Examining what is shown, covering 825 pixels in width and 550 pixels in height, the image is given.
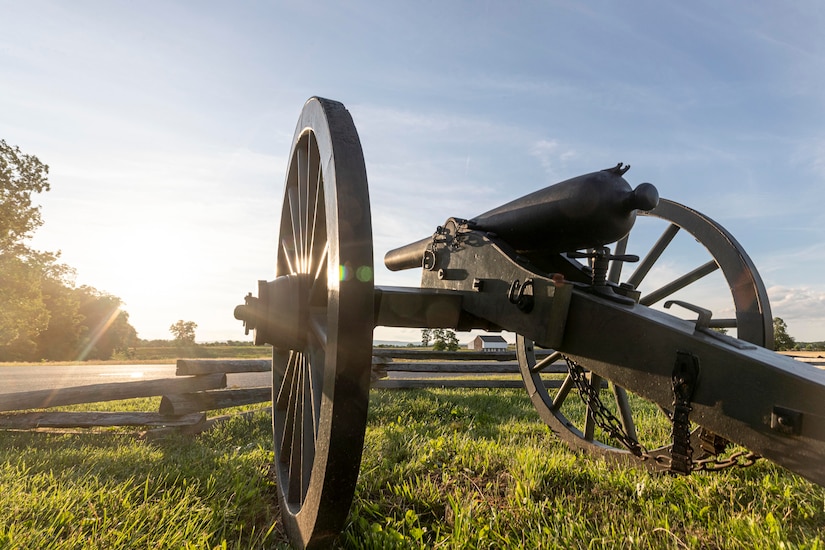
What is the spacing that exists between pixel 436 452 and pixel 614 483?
117 centimetres

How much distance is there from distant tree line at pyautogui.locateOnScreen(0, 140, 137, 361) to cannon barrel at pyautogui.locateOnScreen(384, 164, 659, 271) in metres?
21.5

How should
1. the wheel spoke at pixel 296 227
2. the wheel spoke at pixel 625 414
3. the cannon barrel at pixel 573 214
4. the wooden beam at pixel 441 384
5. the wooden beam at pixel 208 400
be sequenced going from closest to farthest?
the cannon barrel at pixel 573 214
the wheel spoke at pixel 296 227
the wheel spoke at pixel 625 414
the wooden beam at pixel 208 400
the wooden beam at pixel 441 384

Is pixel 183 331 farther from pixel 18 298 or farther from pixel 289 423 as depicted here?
pixel 289 423

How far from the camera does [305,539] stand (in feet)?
5.96

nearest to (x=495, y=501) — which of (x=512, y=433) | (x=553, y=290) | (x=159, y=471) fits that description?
(x=553, y=290)

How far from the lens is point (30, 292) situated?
20.3 m

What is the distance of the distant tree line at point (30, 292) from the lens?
702 inches

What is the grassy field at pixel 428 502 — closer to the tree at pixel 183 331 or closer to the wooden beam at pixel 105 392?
the wooden beam at pixel 105 392

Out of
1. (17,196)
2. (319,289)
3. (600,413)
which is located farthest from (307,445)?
(17,196)

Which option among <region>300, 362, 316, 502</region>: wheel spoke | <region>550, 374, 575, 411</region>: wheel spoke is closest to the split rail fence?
<region>300, 362, 316, 502</region>: wheel spoke

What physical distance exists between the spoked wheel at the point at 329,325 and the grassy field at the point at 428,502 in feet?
1.41

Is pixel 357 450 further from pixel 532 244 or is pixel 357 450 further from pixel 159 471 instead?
pixel 159 471

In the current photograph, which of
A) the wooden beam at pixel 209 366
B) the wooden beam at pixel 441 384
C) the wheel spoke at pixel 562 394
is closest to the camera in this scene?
the wheel spoke at pixel 562 394

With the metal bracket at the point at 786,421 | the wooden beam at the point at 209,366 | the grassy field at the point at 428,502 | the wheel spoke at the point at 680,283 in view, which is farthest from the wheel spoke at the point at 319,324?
the wooden beam at the point at 209,366
